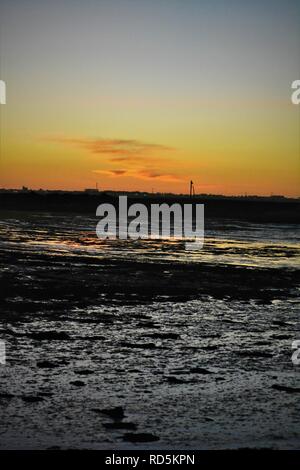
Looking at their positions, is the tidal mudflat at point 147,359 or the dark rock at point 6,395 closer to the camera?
the tidal mudflat at point 147,359

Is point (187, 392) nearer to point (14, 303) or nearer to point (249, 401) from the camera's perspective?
point (249, 401)

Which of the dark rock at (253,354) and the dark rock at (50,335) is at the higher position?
A: the dark rock at (50,335)

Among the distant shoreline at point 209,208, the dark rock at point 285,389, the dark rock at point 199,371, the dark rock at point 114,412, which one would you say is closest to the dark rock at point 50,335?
the dark rock at point 199,371

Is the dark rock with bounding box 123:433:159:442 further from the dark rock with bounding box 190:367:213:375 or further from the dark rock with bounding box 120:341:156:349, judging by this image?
the dark rock with bounding box 120:341:156:349

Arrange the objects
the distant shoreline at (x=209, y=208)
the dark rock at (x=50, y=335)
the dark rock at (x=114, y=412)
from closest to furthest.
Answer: the dark rock at (x=114, y=412)
the dark rock at (x=50, y=335)
the distant shoreline at (x=209, y=208)

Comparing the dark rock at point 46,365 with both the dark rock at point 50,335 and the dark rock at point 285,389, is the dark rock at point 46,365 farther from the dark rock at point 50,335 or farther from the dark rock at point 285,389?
the dark rock at point 285,389

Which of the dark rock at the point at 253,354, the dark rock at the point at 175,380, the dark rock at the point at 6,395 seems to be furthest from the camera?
the dark rock at the point at 253,354

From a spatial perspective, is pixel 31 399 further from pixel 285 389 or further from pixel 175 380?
pixel 285 389

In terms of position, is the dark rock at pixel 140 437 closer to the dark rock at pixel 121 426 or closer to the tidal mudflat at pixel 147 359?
the tidal mudflat at pixel 147 359

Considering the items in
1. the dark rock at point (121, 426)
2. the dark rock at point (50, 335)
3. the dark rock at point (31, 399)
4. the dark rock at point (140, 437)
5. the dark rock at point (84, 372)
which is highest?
the dark rock at point (50, 335)

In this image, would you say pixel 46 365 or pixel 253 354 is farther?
pixel 253 354

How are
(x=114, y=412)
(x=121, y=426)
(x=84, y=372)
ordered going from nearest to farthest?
(x=121, y=426), (x=114, y=412), (x=84, y=372)

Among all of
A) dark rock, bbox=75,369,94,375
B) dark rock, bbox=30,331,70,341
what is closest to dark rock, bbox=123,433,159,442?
dark rock, bbox=75,369,94,375

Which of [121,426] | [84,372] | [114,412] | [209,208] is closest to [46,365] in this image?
[84,372]
